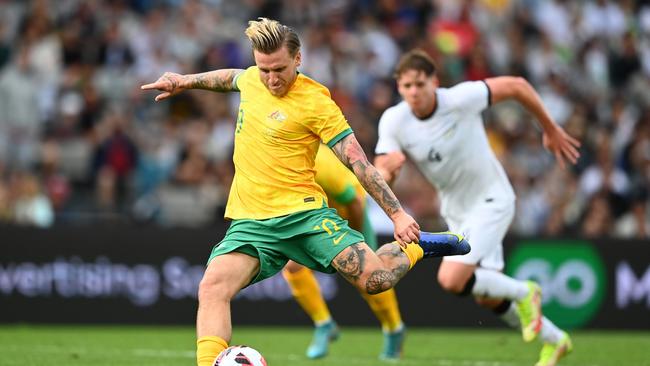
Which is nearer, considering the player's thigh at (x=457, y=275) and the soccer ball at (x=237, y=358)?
the soccer ball at (x=237, y=358)

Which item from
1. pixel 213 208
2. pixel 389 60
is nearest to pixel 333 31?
pixel 389 60

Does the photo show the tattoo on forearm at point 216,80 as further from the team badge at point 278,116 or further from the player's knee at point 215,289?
the player's knee at point 215,289

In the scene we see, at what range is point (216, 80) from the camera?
852 cm

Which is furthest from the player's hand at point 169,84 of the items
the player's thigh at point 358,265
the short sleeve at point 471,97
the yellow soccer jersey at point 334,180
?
the short sleeve at point 471,97

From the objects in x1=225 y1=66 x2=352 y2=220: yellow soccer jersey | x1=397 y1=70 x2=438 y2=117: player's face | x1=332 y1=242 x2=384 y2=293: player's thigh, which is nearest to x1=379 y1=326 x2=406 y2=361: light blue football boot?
x1=397 y1=70 x2=438 y2=117: player's face

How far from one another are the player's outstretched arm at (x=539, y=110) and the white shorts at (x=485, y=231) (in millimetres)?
748

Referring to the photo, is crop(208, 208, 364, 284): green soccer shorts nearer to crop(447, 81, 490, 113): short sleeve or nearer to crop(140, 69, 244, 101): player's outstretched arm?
crop(140, 69, 244, 101): player's outstretched arm

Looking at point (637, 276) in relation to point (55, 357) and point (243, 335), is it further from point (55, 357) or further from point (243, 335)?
point (55, 357)

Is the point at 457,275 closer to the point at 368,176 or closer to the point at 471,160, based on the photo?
the point at 471,160

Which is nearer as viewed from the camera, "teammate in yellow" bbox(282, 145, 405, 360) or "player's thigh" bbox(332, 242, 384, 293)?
"player's thigh" bbox(332, 242, 384, 293)

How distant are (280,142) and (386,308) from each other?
3333mm

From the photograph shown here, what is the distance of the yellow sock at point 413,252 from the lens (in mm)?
8477

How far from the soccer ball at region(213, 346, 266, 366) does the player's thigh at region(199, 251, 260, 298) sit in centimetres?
44

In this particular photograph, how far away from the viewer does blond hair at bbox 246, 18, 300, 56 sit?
7.83 meters
